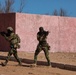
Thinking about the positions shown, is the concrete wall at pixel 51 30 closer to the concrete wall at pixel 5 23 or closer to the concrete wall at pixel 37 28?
the concrete wall at pixel 37 28

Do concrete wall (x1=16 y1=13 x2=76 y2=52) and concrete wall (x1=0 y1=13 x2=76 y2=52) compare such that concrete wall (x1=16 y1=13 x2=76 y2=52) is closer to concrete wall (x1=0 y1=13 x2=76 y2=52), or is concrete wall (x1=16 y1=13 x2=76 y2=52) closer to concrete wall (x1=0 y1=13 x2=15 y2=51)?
concrete wall (x1=0 y1=13 x2=76 y2=52)

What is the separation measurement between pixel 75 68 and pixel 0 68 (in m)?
3.12

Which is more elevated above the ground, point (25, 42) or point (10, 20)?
point (10, 20)

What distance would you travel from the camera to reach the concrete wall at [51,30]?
2567cm

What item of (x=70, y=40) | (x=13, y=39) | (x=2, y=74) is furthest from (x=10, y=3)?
(x=2, y=74)

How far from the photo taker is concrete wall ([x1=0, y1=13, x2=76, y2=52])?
2559 cm

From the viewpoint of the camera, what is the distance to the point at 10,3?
154 ft

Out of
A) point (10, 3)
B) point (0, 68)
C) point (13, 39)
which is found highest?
→ point (10, 3)

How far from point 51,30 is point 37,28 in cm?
140

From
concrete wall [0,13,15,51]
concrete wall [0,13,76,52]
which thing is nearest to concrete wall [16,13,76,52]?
concrete wall [0,13,76,52]

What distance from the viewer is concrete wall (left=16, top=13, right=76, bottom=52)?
25672mm

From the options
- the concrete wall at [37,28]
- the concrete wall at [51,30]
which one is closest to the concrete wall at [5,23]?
the concrete wall at [37,28]

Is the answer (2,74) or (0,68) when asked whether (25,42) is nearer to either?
(0,68)

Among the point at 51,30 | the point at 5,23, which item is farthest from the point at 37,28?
the point at 5,23
